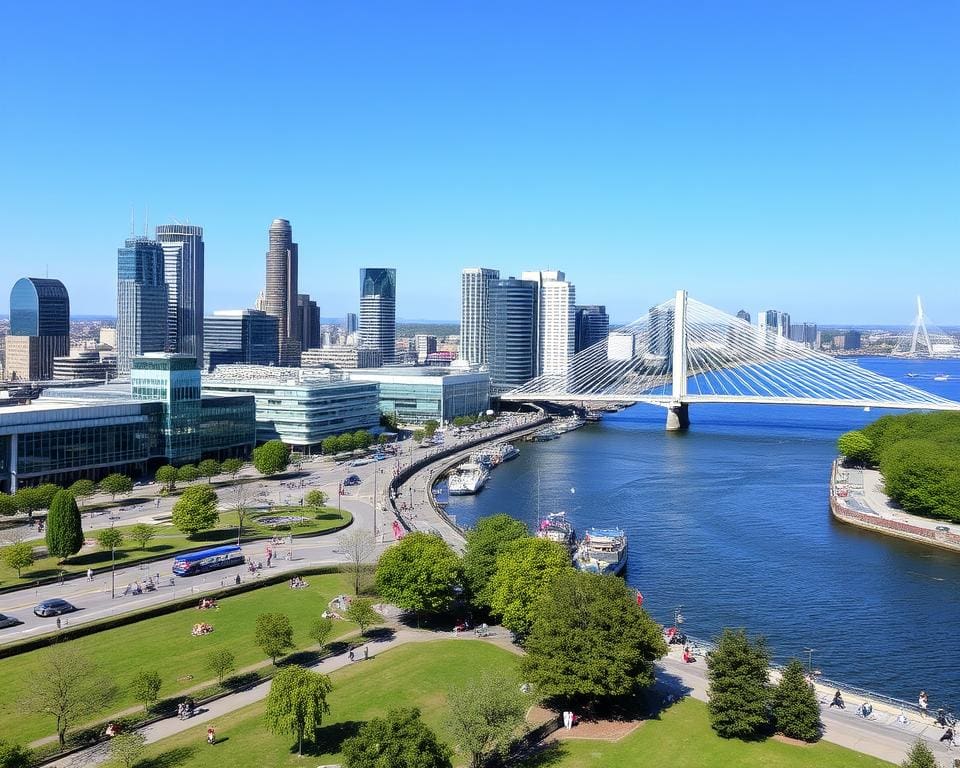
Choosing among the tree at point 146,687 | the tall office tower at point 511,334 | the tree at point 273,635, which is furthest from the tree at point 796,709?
the tall office tower at point 511,334

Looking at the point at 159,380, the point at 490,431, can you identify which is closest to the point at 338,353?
the point at 490,431

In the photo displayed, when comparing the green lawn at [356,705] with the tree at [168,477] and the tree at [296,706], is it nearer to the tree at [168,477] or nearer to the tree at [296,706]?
the tree at [296,706]

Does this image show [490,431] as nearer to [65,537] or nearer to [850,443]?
[850,443]

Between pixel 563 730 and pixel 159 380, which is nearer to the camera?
pixel 563 730

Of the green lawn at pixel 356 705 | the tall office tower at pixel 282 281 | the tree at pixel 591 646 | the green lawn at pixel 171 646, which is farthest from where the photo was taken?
the tall office tower at pixel 282 281

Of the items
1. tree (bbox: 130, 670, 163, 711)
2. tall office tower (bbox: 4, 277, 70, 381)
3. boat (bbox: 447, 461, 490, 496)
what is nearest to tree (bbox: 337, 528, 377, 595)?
tree (bbox: 130, 670, 163, 711)

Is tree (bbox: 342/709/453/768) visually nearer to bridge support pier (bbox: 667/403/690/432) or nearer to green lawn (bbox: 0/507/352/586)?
green lawn (bbox: 0/507/352/586)

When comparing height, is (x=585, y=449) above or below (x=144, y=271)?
below

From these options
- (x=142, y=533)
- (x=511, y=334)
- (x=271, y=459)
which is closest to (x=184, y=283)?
(x=511, y=334)
